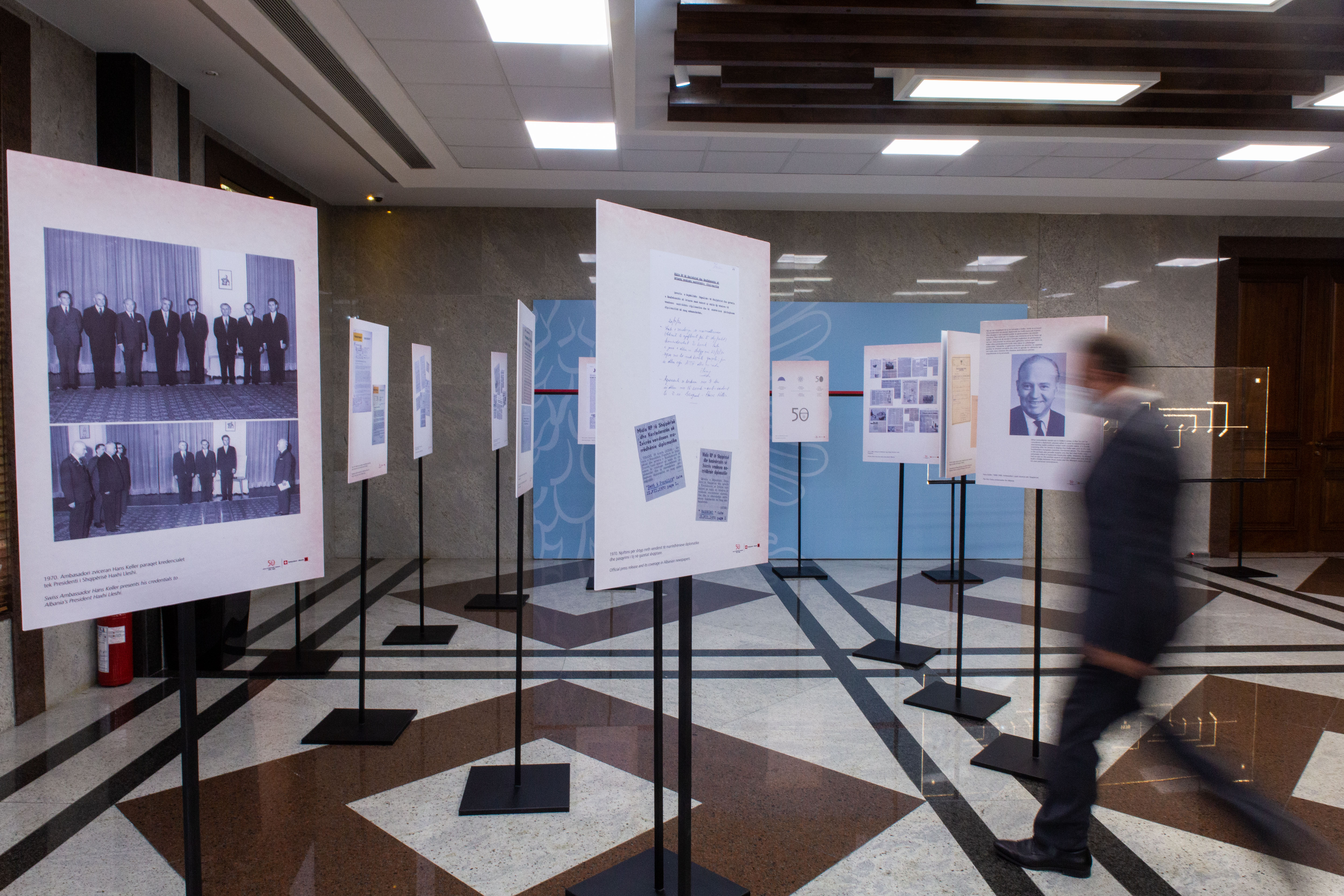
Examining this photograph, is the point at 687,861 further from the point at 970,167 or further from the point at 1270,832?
the point at 970,167

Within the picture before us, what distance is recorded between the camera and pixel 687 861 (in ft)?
6.52

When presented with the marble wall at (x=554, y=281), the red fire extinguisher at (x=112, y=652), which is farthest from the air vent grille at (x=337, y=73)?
the red fire extinguisher at (x=112, y=652)

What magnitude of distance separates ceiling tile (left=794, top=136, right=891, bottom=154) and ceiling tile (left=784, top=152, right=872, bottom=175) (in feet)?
0.21

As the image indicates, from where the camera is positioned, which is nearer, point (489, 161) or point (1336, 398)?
point (489, 161)

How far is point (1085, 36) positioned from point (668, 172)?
11.6ft

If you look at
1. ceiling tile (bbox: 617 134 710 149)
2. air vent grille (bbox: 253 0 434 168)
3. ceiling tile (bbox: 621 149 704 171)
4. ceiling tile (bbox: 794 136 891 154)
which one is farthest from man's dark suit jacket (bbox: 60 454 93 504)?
ceiling tile (bbox: 794 136 891 154)

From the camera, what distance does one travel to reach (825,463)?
25.4 feet

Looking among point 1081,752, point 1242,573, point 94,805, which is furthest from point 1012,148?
point 94,805

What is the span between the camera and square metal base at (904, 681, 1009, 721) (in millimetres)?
3672

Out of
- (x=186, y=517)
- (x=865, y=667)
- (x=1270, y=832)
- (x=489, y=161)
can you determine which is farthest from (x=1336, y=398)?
(x=186, y=517)

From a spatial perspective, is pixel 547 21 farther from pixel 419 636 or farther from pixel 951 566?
pixel 951 566

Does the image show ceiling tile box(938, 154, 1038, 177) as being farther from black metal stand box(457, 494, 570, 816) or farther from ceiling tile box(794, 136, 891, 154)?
black metal stand box(457, 494, 570, 816)

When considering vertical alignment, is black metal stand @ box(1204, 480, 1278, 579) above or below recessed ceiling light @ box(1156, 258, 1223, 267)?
below

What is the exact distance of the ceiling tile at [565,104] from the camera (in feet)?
16.3
